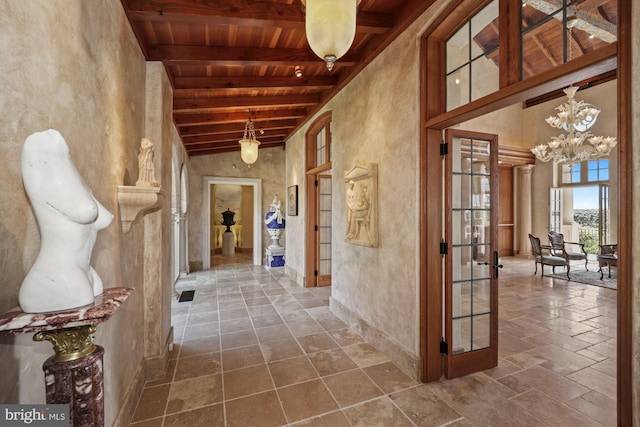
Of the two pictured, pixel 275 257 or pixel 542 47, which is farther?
pixel 275 257

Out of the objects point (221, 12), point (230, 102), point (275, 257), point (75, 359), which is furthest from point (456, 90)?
point (275, 257)

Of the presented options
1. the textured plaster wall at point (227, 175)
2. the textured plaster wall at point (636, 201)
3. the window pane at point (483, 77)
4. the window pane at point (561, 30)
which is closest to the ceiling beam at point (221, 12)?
the window pane at point (483, 77)

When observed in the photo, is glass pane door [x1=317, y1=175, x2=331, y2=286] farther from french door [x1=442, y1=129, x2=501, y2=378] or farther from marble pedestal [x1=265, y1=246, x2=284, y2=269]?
french door [x1=442, y1=129, x2=501, y2=378]

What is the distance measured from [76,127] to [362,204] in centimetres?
252

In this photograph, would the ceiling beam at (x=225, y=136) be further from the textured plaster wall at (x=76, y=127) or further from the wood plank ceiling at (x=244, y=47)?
the textured plaster wall at (x=76, y=127)

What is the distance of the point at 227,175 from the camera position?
737 cm

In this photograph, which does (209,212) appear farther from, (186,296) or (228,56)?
(228,56)

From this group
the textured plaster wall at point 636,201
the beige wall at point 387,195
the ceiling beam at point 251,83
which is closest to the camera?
the textured plaster wall at point 636,201

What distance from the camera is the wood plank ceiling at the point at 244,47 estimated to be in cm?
217

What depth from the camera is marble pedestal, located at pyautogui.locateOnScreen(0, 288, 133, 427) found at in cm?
87

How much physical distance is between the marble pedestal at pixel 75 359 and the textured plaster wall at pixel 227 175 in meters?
5.77

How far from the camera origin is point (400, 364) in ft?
8.54

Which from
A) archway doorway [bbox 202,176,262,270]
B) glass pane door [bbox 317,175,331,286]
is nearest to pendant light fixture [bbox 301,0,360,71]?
glass pane door [bbox 317,175,331,286]

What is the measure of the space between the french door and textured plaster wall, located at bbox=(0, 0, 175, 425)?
8.47 ft
